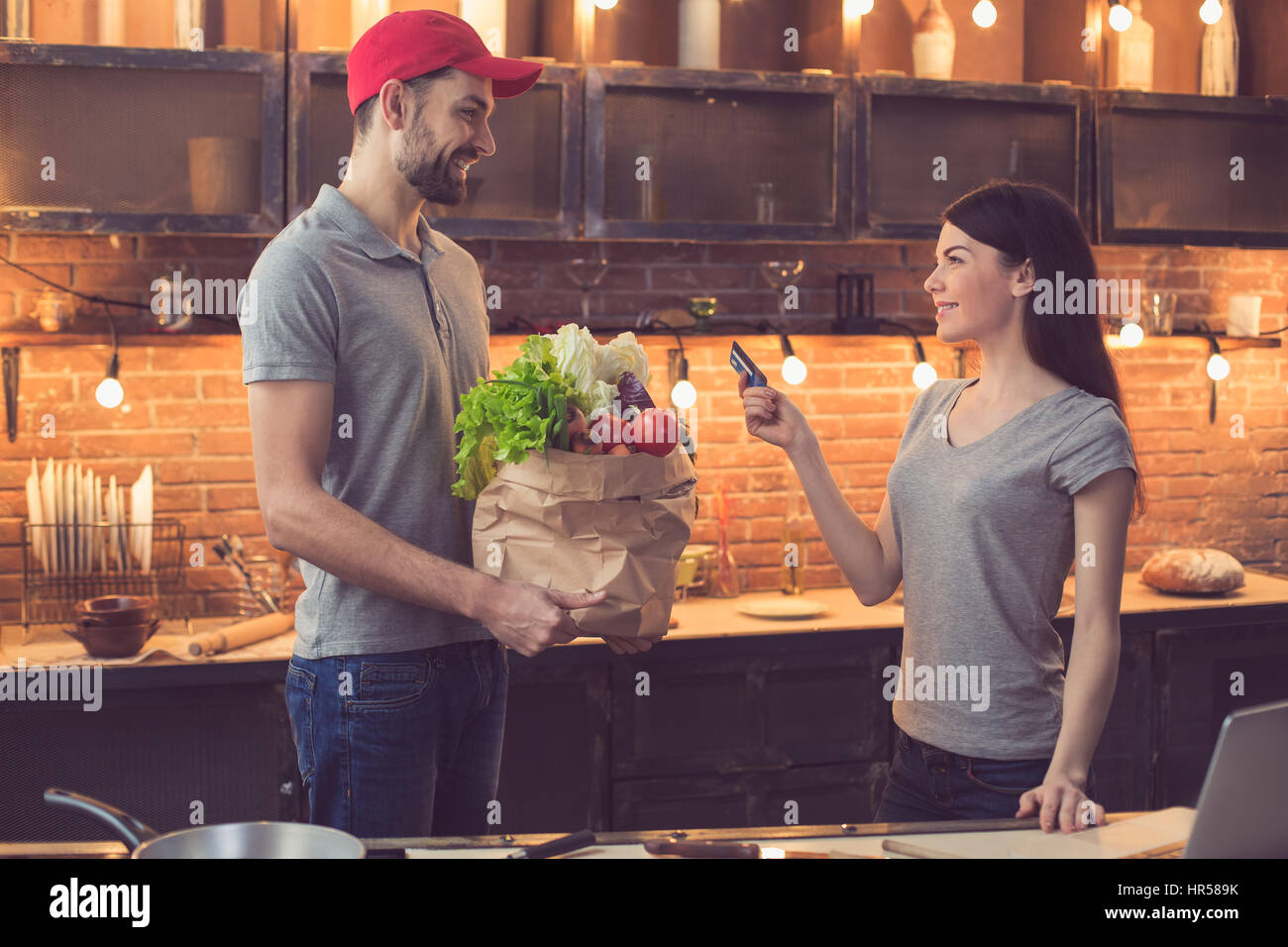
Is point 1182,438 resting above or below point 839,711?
above

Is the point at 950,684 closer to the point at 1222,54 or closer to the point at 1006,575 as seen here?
the point at 1006,575

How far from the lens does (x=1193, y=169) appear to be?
Answer: 3.53 meters

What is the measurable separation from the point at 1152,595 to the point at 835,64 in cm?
173

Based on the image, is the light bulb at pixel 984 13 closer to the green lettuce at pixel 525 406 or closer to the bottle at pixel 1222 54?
the bottle at pixel 1222 54

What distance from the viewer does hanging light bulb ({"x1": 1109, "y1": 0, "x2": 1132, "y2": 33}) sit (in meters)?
3.49

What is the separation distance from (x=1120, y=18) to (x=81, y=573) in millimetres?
3248

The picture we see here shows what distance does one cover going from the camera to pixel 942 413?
1.95 meters

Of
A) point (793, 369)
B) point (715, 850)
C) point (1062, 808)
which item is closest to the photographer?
point (715, 850)

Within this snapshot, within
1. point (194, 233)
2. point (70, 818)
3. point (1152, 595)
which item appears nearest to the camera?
point (70, 818)

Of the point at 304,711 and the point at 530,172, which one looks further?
the point at 530,172

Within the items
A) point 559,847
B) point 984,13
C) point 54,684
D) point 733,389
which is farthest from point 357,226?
point 984,13
